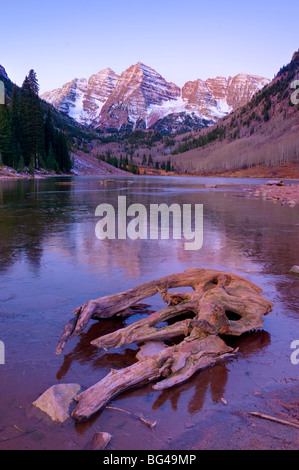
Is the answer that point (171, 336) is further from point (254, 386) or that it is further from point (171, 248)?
point (171, 248)

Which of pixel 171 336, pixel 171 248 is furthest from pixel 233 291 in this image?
pixel 171 248

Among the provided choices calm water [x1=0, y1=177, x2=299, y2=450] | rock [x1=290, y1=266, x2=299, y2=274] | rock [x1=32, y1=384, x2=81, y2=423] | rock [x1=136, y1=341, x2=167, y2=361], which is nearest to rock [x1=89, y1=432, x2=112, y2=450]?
calm water [x1=0, y1=177, x2=299, y2=450]

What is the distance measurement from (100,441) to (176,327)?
2.76m

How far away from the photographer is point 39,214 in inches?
1015

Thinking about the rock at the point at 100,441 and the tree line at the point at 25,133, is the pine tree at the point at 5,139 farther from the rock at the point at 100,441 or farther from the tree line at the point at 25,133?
the rock at the point at 100,441

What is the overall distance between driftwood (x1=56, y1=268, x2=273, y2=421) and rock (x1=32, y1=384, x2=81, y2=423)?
150mm

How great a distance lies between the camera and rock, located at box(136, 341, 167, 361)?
5.87m

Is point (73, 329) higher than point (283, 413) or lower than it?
higher

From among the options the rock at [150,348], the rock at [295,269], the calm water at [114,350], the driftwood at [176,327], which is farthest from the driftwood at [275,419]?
the rock at [295,269]

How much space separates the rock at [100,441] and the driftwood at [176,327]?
40cm

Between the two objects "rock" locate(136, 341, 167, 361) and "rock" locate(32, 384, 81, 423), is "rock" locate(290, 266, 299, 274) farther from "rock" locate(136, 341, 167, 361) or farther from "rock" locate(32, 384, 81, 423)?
"rock" locate(32, 384, 81, 423)

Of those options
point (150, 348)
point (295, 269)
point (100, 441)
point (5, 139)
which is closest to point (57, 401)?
point (100, 441)

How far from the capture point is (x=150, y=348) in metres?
6.06
